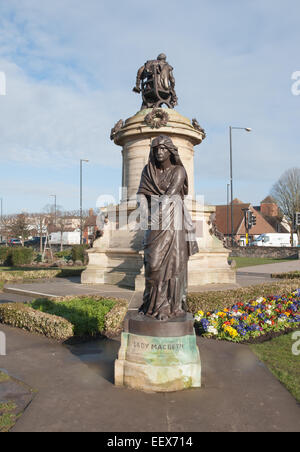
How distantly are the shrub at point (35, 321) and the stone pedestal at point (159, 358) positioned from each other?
2.73 meters

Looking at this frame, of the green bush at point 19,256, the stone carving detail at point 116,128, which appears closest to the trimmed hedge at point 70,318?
the stone carving detail at point 116,128

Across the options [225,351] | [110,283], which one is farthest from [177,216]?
[110,283]

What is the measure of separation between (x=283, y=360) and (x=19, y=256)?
24.3 m

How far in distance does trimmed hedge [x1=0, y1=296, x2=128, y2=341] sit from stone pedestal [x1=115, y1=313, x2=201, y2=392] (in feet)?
9.01

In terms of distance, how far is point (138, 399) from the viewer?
4.49 meters

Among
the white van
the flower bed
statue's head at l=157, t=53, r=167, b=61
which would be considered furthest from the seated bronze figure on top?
the white van

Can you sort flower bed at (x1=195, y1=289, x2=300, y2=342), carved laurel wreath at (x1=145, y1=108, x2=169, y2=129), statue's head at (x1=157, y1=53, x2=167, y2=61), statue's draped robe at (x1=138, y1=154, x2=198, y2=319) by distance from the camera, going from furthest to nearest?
statue's head at (x1=157, y1=53, x2=167, y2=61)
carved laurel wreath at (x1=145, y1=108, x2=169, y2=129)
flower bed at (x1=195, y1=289, x2=300, y2=342)
statue's draped robe at (x1=138, y1=154, x2=198, y2=319)

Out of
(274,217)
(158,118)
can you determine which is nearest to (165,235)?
(158,118)

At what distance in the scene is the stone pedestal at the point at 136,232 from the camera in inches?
513

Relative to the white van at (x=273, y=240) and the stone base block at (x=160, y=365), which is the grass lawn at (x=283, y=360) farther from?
the white van at (x=273, y=240)

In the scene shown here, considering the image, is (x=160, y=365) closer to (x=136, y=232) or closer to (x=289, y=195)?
(x=136, y=232)

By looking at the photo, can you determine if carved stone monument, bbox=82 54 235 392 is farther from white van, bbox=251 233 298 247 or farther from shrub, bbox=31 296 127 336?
white van, bbox=251 233 298 247

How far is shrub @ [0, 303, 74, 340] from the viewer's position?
7.39 meters
